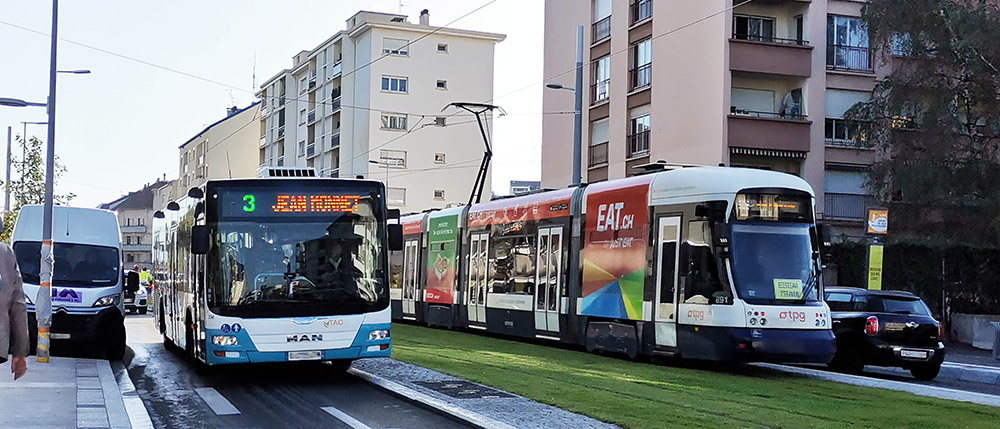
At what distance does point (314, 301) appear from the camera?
14188 mm

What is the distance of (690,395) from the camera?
12719 millimetres

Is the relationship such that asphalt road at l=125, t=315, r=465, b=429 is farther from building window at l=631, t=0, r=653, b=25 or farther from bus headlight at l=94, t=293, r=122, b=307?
building window at l=631, t=0, r=653, b=25

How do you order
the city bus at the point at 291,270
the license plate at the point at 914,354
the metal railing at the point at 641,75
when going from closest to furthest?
the city bus at the point at 291,270 < the license plate at the point at 914,354 < the metal railing at the point at 641,75

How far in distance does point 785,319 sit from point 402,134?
52.0m

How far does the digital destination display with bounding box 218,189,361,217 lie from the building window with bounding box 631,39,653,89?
26.0m

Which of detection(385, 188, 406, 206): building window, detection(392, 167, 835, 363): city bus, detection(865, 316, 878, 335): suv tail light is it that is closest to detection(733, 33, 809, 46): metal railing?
detection(392, 167, 835, 363): city bus

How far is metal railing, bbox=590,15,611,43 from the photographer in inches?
1674

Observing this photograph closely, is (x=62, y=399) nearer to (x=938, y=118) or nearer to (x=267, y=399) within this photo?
(x=267, y=399)

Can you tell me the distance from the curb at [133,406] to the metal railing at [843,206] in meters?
27.0

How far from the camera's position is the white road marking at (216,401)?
12047mm

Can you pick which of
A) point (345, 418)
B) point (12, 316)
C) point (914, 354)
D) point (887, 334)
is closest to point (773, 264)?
point (887, 334)

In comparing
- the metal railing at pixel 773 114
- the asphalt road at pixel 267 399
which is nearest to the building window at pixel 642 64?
the metal railing at pixel 773 114

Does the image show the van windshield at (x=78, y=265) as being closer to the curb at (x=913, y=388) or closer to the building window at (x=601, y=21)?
the curb at (x=913, y=388)

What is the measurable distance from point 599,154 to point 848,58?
9585 mm
